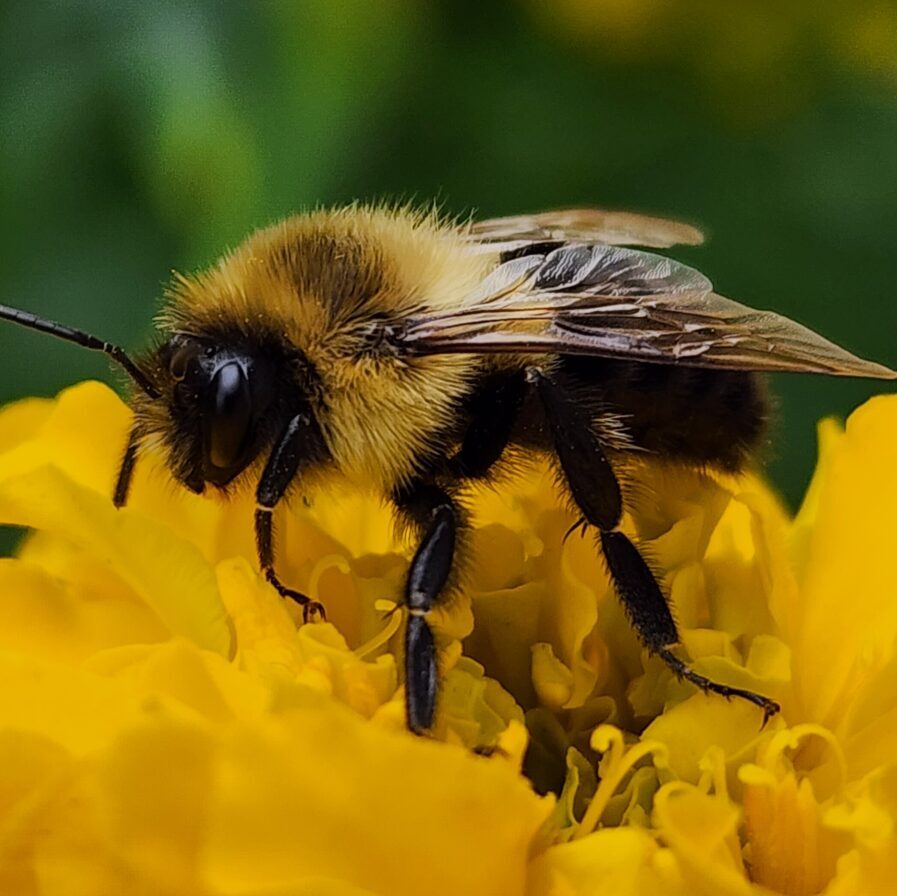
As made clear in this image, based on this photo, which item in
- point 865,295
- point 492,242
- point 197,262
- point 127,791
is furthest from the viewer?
point 865,295

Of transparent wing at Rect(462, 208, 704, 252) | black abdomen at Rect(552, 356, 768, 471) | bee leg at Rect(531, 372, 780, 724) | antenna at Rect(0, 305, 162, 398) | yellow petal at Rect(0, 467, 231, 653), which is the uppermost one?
transparent wing at Rect(462, 208, 704, 252)

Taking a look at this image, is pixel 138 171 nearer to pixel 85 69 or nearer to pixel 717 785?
pixel 85 69

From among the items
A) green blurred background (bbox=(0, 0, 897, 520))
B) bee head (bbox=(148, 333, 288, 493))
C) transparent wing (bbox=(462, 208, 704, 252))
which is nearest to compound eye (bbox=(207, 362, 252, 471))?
bee head (bbox=(148, 333, 288, 493))

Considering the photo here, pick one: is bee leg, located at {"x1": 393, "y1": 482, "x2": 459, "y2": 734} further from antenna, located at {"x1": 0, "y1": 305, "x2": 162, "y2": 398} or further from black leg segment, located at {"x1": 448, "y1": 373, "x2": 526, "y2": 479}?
antenna, located at {"x1": 0, "y1": 305, "x2": 162, "y2": 398}

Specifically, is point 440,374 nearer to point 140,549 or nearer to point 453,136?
point 140,549

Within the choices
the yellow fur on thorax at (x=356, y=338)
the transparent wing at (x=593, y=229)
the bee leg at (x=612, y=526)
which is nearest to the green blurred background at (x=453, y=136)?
the transparent wing at (x=593, y=229)

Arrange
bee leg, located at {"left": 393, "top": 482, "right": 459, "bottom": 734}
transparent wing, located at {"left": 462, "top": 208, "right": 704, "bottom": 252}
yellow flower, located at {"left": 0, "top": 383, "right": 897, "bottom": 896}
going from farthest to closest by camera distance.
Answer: transparent wing, located at {"left": 462, "top": 208, "right": 704, "bottom": 252} < bee leg, located at {"left": 393, "top": 482, "right": 459, "bottom": 734} < yellow flower, located at {"left": 0, "top": 383, "right": 897, "bottom": 896}

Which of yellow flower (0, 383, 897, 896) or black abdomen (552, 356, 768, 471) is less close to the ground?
black abdomen (552, 356, 768, 471)

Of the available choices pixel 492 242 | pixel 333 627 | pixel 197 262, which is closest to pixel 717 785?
pixel 333 627
